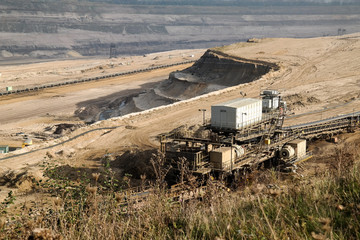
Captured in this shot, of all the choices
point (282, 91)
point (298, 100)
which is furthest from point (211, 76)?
point (298, 100)

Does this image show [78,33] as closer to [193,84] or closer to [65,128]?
[193,84]

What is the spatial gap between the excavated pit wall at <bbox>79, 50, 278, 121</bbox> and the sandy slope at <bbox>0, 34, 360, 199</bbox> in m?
4.14

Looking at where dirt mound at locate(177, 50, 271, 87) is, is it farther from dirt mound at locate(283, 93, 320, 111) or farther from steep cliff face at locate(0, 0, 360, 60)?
steep cliff face at locate(0, 0, 360, 60)

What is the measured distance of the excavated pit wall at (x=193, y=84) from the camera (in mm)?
60531

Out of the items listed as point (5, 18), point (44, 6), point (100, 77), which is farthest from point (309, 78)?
point (44, 6)

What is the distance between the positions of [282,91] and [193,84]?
1901 centimetres

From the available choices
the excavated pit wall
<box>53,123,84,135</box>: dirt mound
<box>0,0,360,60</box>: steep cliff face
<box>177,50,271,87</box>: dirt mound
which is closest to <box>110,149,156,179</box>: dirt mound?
<box>53,123,84,135</box>: dirt mound

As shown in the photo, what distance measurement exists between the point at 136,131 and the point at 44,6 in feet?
566

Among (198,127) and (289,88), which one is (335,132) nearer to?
(198,127)

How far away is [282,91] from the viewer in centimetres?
4747

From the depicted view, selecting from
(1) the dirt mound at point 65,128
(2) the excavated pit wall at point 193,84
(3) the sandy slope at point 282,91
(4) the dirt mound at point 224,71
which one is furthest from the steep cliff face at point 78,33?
(1) the dirt mound at point 65,128

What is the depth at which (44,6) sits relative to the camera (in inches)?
7525

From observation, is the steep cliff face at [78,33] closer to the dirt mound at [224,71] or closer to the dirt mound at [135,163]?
the dirt mound at [224,71]

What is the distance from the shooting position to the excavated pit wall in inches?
2383
